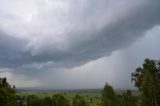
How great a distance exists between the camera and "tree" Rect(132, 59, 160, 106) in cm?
7119

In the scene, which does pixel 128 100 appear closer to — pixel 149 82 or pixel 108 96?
pixel 108 96

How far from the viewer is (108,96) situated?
92500 mm

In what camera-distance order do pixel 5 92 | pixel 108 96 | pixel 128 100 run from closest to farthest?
pixel 5 92
pixel 108 96
pixel 128 100

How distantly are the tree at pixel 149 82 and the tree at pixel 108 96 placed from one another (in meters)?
15.6

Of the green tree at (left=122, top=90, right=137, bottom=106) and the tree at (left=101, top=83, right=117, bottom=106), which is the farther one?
the green tree at (left=122, top=90, right=137, bottom=106)

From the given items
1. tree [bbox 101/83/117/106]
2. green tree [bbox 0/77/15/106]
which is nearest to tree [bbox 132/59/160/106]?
tree [bbox 101/83/117/106]

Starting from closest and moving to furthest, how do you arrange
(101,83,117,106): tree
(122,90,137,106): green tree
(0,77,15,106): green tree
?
(0,77,15,106): green tree, (101,83,117,106): tree, (122,90,137,106): green tree

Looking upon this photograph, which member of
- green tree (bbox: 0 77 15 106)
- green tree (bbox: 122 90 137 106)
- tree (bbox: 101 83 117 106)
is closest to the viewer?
green tree (bbox: 0 77 15 106)

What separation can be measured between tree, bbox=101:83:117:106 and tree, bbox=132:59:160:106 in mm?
15561

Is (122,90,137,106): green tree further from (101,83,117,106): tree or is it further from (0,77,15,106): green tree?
(0,77,15,106): green tree

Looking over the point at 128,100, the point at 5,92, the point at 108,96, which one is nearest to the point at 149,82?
the point at 108,96

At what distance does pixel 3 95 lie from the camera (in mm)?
65812

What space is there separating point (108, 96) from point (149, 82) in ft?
78.8

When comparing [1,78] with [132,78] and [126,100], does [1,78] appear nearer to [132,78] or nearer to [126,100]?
[132,78]
